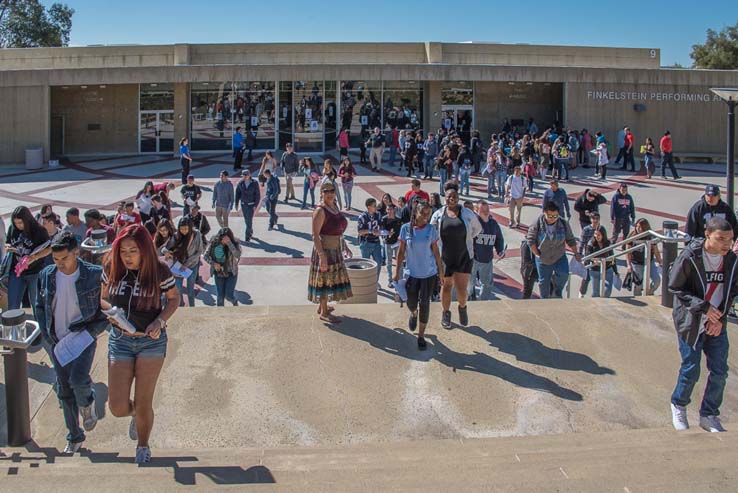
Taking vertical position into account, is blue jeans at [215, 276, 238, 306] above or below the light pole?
below

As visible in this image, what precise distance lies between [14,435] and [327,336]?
2.99 metres

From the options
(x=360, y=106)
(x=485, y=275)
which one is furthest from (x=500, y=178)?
(x=360, y=106)

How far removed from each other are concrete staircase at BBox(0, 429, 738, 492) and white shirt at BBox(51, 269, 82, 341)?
0.87m

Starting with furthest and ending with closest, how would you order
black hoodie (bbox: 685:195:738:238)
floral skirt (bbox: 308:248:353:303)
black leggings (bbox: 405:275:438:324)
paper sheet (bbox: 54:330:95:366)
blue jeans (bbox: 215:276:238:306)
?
blue jeans (bbox: 215:276:238:306), black hoodie (bbox: 685:195:738:238), floral skirt (bbox: 308:248:353:303), black leggings (bbox: 405:275:438:324), paper sheet (bbox: 54:330:95:366)

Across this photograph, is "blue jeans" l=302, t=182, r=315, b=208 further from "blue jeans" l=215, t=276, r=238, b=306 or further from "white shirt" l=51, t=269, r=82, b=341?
"white shirt" l=51, t=269, r=82, b=341

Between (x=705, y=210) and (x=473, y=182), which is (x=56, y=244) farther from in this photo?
(x=473, y=182)

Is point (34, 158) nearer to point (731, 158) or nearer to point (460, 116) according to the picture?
point (460, 116)

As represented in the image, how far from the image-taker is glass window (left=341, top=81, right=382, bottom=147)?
29.9 meters

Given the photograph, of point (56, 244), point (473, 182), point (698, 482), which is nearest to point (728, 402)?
point (698, 482)

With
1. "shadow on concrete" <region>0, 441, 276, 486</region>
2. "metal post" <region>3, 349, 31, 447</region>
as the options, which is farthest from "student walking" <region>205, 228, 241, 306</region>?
"shadow on concrete" <region>0, 441, 276, 486</region>

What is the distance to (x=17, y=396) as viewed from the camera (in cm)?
490

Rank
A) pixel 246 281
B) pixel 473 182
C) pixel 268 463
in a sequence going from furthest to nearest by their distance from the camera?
pixel 473 182 < pixel 246 281 < pixel 268 463

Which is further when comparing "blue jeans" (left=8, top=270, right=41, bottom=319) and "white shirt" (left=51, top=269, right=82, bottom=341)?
"blue jeans" (left=8, top=270, right=41, bottom=319)

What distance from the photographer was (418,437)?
5352mm
